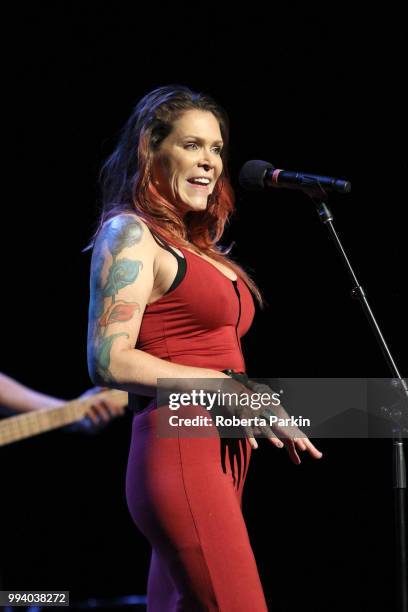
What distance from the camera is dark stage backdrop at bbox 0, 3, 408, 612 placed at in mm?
3424

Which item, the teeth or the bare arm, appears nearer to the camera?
the bare arm

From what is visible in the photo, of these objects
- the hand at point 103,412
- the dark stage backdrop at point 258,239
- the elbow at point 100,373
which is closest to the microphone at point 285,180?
the elbow at point 100,373

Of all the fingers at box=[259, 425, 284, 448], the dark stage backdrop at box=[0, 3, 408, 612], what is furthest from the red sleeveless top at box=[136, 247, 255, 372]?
the dark stage backdrop at box=[0, 3, 408, 612]

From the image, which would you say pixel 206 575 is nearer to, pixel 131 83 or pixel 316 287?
pixel 316 287

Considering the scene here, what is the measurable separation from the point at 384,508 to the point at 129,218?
6.97 ft

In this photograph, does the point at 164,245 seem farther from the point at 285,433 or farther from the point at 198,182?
the point at 285,433

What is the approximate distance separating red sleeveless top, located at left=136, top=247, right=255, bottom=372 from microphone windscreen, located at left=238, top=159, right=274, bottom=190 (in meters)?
0.31

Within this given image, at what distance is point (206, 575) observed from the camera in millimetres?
1593

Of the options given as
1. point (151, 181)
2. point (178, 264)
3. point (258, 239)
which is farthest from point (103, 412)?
point (178, 264)

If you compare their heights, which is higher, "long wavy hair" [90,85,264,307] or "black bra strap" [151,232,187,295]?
"long wavy hair" [90,85,264,307]

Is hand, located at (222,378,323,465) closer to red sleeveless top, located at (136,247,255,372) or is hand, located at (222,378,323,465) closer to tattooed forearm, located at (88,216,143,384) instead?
red sleeveless top, located at (136,247,255,372)

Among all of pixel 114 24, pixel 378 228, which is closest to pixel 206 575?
pixel 378 228

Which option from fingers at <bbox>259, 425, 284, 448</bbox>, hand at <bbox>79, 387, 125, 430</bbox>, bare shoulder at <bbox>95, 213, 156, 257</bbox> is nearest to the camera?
fingers at <bbox>259, 425, 284, 448</bbox>

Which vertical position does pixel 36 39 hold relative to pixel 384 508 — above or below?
above
